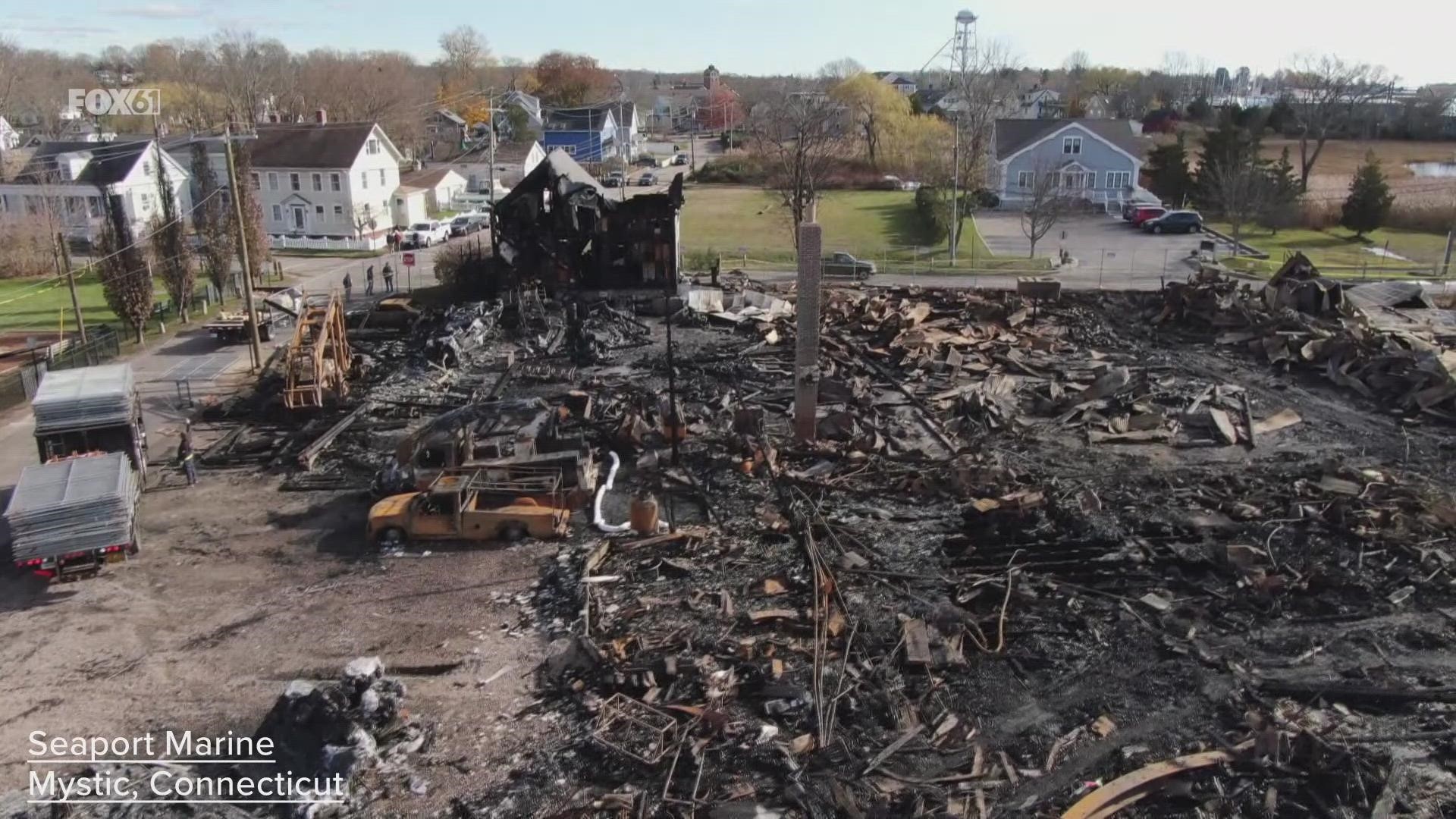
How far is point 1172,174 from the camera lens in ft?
189

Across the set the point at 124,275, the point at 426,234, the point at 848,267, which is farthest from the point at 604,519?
→ the point at 426,234

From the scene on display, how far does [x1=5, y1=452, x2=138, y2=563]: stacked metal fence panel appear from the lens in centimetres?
1509

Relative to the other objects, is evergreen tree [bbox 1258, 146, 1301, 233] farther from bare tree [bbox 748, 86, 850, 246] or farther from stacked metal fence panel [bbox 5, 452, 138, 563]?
stacked metal fence panel [bbox 5, 452, 138, 563]

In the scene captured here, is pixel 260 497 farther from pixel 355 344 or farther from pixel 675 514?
pixel 355 344

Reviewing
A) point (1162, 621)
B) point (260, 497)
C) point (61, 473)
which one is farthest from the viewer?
point (260, 497)

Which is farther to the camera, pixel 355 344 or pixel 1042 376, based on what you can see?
pixel 355 344

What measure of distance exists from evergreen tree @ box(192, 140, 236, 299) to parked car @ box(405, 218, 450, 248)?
1382 centimetres

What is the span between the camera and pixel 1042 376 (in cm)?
2573

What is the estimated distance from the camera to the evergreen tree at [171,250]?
3272 cm

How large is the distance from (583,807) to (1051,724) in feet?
17.6

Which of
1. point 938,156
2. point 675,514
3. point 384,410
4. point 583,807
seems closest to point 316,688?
point 583,807

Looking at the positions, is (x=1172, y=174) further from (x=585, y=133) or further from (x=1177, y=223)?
(x=585, y=133)

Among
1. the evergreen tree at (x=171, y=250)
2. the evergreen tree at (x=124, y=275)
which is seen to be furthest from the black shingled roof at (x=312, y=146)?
the evergreen tree at (x=124, y=275)

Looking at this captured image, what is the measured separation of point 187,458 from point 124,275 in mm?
13904
